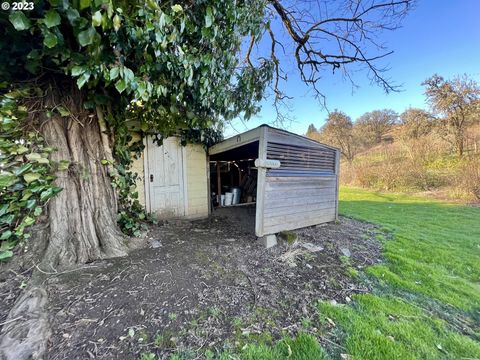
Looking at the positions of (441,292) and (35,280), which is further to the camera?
(441,292)

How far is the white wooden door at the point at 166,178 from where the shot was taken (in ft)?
13.8

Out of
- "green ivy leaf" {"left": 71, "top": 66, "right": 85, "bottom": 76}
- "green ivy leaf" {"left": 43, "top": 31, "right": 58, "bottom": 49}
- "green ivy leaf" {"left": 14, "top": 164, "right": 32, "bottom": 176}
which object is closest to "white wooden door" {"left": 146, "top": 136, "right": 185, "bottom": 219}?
"green ivy leaf" {"left": 14, "top": 164, "right": 32, "bottom": 176}

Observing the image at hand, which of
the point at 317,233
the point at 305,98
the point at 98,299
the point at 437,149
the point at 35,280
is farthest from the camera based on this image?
the point at 437,149

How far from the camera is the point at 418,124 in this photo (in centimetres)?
1157

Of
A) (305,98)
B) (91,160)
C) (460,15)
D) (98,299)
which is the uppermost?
(460,15)

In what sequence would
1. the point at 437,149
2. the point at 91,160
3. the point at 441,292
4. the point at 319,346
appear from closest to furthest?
the point at 319,346, the point at 441,292, the point at 91,160, the point at 437,149

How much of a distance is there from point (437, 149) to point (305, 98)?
1025 cm

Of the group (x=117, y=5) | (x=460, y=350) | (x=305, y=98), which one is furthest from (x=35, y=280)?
(x=305, y=98)

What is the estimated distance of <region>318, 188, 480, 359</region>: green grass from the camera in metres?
1.58

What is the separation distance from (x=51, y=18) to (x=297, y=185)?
11.5ft

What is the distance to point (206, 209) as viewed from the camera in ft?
16.6

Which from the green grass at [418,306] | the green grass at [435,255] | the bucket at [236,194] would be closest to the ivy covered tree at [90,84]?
the green grass at [418,306]

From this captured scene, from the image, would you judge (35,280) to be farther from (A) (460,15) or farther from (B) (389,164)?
(B) (389,164)

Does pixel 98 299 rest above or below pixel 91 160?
below
